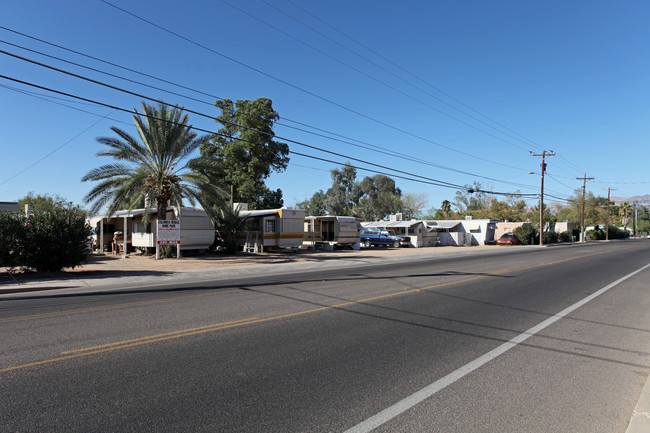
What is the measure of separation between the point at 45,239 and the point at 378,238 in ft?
103

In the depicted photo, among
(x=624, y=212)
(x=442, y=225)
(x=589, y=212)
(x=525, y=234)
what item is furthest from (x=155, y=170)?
(x=624, y=212)

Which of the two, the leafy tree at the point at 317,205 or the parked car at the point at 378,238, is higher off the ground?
the leafy tree at the point at 317,205

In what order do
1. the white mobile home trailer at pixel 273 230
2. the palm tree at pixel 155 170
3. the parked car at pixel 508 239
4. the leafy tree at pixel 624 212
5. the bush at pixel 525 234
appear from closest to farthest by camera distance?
the palm tree at pixel 155 170, the white mobile home trailer at pixel 273 230, the parked car at pixel 508 239, the bush at pixel 525 234, the leafy tree at pixel 624 212

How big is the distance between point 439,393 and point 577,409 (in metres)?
1.38

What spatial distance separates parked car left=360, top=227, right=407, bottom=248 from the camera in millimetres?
42406

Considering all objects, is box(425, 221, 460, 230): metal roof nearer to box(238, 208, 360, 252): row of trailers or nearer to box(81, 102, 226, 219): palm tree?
box(238, 208, 360, 252): row of trailers

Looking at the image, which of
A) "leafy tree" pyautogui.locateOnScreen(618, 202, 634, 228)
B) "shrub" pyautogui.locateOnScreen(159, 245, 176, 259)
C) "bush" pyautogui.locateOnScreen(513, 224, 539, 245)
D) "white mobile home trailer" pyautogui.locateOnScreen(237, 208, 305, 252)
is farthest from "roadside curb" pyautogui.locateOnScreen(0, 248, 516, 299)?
"leafy tree" pyautogui.locateOnScreen(618, 202, 634, 228)

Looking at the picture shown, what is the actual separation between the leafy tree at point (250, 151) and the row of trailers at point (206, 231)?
30.7 feet

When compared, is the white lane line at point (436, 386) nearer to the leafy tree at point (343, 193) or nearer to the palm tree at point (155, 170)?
the palm tree at point (155, 170)

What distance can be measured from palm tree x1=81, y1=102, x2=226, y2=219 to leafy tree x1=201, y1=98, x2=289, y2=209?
16463 mm

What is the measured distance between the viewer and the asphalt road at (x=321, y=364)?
155 inches

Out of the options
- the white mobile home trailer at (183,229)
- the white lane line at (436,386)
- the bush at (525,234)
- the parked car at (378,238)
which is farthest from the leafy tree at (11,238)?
the bush at (525,234)

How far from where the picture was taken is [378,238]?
42594mm

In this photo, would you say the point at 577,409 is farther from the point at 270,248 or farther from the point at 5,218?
the point at 270,248
